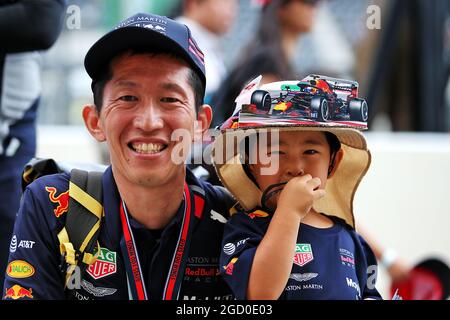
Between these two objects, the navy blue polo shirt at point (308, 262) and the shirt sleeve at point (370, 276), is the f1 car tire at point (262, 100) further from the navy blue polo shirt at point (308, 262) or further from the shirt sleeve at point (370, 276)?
the shirt sleeve at point (370, 276)

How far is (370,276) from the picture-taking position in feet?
7.59

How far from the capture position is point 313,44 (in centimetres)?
926

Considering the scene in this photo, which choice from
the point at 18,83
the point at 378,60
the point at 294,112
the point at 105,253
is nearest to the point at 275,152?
the point at 294,112

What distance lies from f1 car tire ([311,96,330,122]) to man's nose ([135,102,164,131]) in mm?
378

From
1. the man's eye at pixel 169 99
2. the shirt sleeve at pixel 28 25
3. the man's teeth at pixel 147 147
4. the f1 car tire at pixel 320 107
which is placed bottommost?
the man's teeth at pixel 147 147

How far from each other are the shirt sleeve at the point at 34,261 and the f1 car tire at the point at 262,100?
0.58 m

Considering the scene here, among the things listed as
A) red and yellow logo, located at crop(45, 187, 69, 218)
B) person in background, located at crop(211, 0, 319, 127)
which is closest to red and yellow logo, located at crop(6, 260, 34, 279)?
red and yellow logo, located at crop(45, 187, 69, 218)

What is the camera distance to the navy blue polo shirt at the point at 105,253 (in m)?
2.11

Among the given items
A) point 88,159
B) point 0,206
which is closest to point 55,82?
point 88,159

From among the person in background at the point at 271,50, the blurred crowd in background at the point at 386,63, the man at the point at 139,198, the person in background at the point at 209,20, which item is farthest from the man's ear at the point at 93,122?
the blurred crowd in background at the point at 386,63

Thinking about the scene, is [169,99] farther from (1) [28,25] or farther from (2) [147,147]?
(1) [28,25]

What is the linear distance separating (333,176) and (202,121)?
1.30ft

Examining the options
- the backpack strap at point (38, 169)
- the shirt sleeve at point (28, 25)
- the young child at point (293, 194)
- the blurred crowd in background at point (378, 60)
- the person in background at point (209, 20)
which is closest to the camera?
the young child at point (293, 194)
